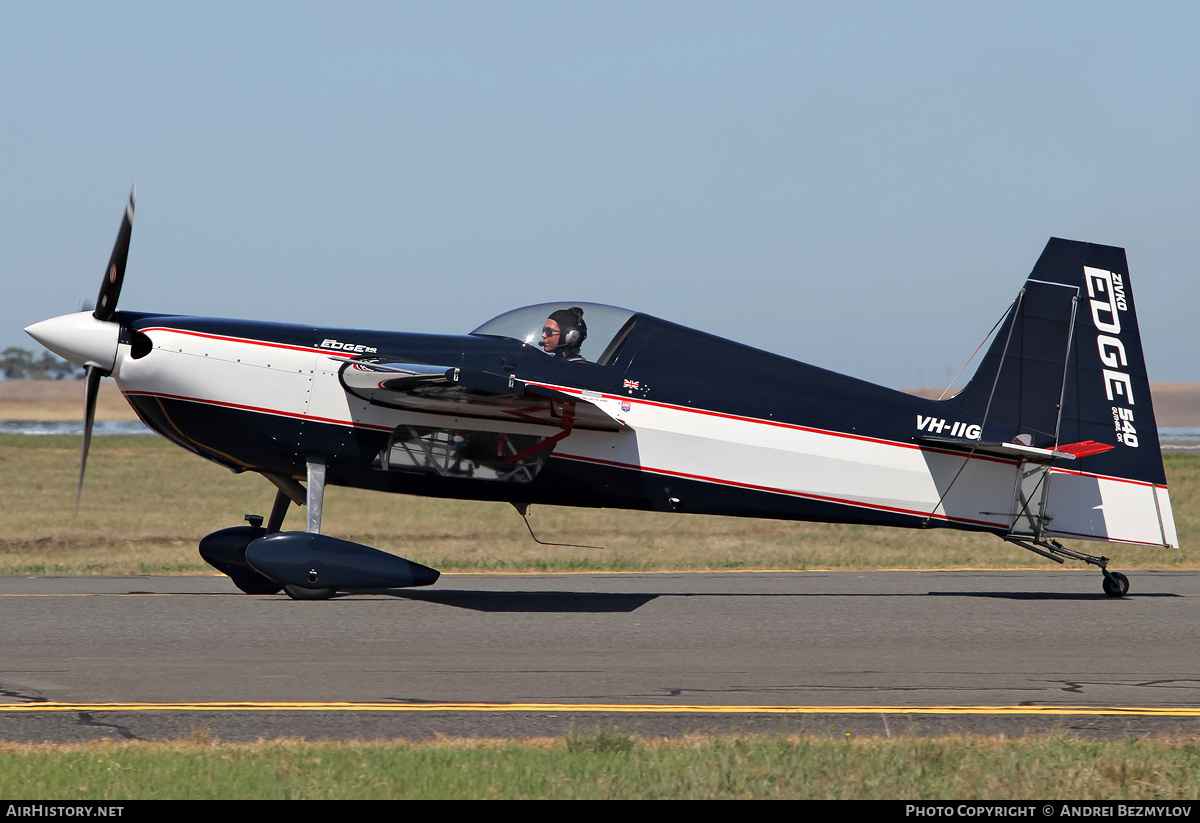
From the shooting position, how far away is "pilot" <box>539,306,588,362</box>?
11.1m

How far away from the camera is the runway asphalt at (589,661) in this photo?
626cm

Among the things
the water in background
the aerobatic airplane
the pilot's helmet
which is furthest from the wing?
the water in background

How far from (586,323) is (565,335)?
257 mm

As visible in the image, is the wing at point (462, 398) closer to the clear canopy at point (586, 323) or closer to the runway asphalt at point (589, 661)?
the clear canopy at point (586, 323)

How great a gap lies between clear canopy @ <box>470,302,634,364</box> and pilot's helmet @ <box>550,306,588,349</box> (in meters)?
0.04

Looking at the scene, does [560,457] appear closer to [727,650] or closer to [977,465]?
[727,650]

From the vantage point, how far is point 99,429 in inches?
2227

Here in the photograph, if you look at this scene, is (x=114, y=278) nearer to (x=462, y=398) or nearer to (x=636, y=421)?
(x=462, y=398)

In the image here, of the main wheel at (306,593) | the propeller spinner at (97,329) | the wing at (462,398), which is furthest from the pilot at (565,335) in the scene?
the propeller spinner at (97,329)

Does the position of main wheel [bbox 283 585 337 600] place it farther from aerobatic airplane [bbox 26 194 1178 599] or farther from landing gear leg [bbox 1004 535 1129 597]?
landing gear leg [bbox 1004 535 1129 597]

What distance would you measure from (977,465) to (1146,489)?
2005 mm

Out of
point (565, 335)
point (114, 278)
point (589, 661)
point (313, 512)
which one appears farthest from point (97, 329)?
point (589, 661)

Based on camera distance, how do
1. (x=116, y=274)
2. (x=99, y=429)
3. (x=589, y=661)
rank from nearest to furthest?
(x=589, y=661)
(x=116, y=274)
(x=99, y=429)
